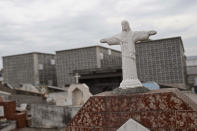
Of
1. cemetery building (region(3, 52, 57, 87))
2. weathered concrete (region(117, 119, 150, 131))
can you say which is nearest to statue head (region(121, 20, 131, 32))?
weathered concrete (region(117, 119, 150, 131))

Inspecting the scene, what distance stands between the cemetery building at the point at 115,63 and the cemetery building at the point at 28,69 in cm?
397

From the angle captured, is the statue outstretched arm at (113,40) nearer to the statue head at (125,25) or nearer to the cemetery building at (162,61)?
the statue head at (125,25)

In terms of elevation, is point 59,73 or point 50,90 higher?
point 59,73

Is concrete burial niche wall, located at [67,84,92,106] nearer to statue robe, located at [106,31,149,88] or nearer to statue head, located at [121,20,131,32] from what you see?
statue robe, located at [106,31,149,88]

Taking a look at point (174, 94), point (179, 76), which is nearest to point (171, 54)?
point (179, 76)

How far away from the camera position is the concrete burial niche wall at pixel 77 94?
16672 millimetres

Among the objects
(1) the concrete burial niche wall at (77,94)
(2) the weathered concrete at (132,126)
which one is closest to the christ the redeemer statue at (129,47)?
(2) the weathered concrete at (132,126)

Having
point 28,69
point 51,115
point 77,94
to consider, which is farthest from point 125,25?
point 28,69

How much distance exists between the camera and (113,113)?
13.4 ft

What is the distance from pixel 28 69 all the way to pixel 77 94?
1500 centimetres

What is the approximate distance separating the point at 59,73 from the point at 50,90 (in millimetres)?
2512

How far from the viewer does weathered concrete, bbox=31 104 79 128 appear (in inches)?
443

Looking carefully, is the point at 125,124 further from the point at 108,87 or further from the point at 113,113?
the point at 108,87

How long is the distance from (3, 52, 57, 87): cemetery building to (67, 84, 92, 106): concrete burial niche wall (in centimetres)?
1345
